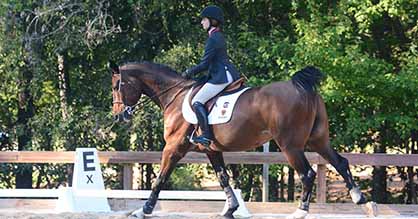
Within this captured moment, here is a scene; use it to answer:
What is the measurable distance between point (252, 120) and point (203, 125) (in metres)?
0.56

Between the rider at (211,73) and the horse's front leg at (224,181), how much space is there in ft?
2.03

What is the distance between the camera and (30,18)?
1232 centimetres

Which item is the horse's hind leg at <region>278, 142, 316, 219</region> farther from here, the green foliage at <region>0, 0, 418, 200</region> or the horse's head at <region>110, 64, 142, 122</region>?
the green foliage at <region>0, 0, 418, 200</region>

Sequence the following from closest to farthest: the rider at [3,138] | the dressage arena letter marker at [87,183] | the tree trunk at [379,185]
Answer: the dressage arena letter marker at [87,183]
the rider at [3,138]
the tree trunk at [379,185]

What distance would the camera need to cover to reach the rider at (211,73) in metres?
8.18

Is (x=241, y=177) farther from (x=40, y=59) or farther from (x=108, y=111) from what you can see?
(x=40, y=59)

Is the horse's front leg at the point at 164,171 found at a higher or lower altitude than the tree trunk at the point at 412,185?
higher

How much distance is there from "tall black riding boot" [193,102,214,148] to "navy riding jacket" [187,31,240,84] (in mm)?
336

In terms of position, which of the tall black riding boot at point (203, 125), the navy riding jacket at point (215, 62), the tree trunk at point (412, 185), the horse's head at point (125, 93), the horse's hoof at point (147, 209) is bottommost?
the tree trunk at point (412, 185)

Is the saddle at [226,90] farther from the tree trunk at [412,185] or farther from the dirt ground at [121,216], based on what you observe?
the tree trunk at [412,185]

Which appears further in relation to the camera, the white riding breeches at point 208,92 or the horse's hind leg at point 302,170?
the white riding breeches at point 208,92

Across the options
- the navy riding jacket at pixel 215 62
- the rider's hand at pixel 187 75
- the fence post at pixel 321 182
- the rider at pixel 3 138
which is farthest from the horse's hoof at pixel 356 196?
the rider at pixel 3 138

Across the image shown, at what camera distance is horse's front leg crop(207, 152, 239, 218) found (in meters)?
8.59

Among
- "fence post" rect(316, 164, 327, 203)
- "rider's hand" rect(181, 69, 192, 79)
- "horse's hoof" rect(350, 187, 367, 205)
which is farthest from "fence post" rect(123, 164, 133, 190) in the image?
"horse's hoof" rect(350, 187, 367, 205)
